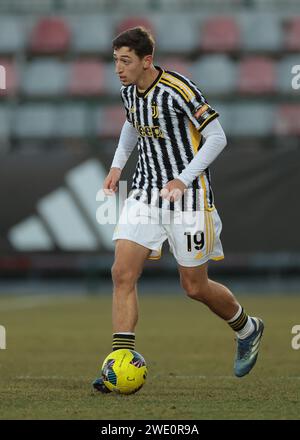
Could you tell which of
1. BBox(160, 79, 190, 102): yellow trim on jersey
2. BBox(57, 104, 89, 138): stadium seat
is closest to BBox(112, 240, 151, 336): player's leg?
BBox(160, 79, 190, 102): yellow trim on jersey

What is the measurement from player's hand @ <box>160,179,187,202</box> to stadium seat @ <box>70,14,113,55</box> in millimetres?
12862

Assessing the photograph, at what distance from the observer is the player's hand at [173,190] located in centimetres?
609

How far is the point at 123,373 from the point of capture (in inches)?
233

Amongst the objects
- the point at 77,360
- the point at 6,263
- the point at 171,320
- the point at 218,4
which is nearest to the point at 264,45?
the point at 218,4

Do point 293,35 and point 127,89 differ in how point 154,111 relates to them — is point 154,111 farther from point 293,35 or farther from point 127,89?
point 293,35

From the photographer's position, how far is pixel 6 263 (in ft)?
53.1

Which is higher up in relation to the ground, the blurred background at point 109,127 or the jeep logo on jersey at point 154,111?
the blurred background at point 109,127

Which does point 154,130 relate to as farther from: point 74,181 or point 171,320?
point 74,181

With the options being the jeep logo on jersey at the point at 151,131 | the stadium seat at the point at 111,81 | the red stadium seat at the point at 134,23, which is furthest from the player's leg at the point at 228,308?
the red stadium seat at the point at 134,23

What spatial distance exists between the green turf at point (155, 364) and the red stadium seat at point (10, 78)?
456 centimetres

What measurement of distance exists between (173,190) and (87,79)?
1253cm

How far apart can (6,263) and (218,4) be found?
625 cm

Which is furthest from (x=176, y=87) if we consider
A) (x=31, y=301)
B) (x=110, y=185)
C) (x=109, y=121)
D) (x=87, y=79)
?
(x=87, y=79)

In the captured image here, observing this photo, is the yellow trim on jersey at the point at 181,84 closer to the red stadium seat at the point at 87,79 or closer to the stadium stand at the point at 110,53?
the stadium stand at the point at 110,53
